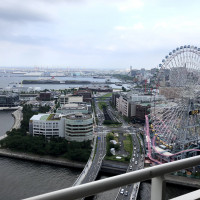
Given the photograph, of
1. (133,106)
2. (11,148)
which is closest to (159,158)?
(11,148)

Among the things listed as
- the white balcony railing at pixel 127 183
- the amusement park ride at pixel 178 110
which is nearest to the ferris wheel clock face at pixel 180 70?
the amusement park ride at pixel 178 110

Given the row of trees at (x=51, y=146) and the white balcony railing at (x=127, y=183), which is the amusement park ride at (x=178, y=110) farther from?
the white balcony railing at (x=127, y=183)

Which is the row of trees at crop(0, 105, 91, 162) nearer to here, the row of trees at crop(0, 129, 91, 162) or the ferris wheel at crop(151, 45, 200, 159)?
the row of trees at crop(0, 129, 91, 162)

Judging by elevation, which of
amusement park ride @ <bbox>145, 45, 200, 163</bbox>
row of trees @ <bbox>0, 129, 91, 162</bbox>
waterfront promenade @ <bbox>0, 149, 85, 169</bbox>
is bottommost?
waterfront promenade @ <bbox>0, 149, 85, 169</bbox>

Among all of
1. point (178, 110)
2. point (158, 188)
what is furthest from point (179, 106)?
point (158, 188)

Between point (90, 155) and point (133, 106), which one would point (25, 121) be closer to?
point (90, 155)

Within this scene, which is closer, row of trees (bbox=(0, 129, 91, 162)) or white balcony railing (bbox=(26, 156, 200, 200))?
white balcony railing (bbox=(26, 156, 200, 200))

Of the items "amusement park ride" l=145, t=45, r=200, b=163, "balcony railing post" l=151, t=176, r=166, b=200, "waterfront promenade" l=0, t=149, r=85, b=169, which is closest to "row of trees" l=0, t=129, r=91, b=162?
"waterfront promenade" l=0, t=149, r=85, b=169

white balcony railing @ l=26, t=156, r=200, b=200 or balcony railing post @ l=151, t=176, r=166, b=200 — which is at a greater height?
white balcony railing @ l=26, t=156, r=200, b=200
